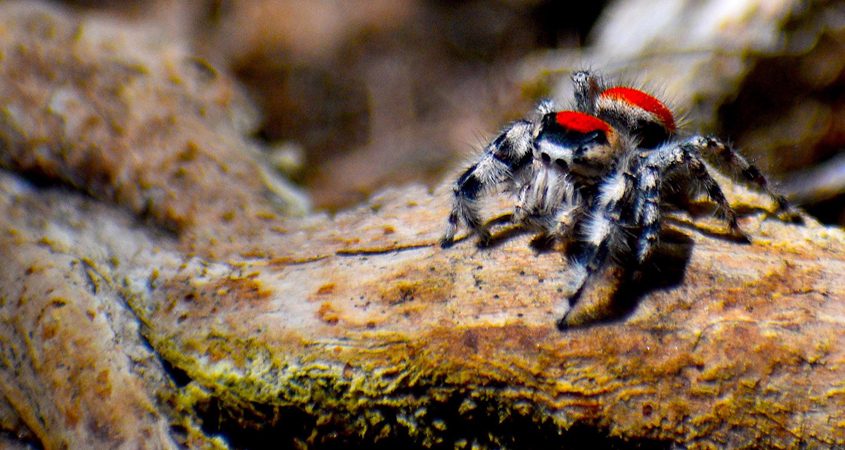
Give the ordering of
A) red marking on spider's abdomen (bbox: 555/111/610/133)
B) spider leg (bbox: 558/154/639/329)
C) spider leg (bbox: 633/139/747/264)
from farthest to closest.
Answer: red marking on spider's abdomen (bbox: 555/111/610/133)
spider leg (bbox: 633/139/747/264)
spider leg (bbox: 558/154/639/329)

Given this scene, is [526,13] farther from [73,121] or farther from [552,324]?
[552,324]

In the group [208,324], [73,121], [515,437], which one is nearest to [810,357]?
[515,437]

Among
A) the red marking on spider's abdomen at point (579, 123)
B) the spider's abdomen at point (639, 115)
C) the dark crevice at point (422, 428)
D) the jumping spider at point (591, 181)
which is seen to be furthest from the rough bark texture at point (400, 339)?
the red marking on spider's abdomen at point (579, 123)

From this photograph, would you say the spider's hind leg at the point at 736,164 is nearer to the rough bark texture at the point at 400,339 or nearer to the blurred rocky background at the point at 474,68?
the rough bark texture at the point at 400,339

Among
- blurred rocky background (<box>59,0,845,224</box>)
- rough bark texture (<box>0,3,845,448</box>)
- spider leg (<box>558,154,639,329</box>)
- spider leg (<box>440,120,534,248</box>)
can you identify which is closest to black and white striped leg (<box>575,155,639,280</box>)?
spider leg (<box>558,154,639,329</box>)

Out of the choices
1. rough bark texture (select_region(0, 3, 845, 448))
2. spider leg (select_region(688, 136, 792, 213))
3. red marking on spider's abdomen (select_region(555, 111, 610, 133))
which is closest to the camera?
rough bark texture (select_region(0, 3, 845, 448))

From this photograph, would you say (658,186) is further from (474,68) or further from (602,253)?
(474,68)

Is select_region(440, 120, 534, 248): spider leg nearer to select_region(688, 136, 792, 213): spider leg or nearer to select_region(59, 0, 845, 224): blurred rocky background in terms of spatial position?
select_region(688, 136, 792, 213): spider leg
